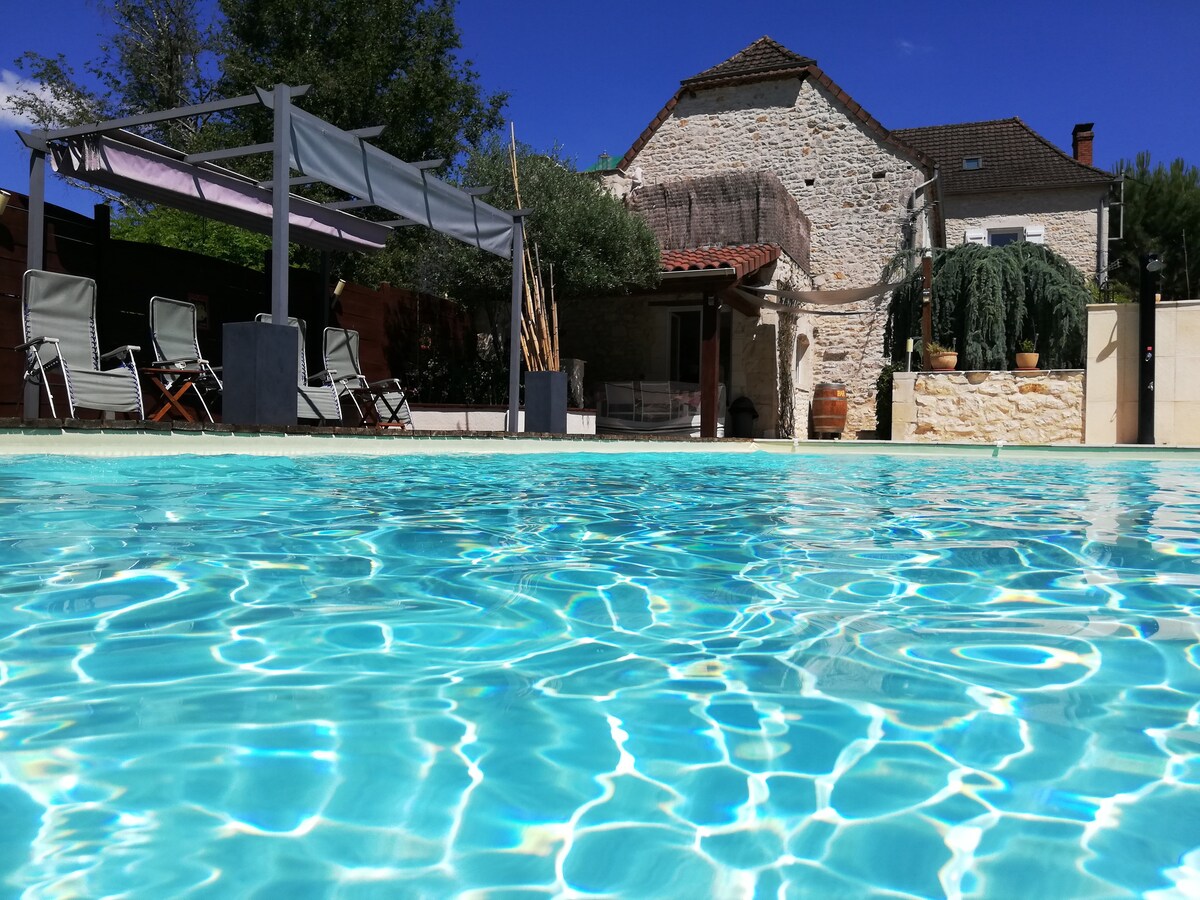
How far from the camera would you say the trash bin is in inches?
599

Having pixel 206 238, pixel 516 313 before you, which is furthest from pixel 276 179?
pixel 206 238

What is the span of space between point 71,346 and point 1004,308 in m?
12.7

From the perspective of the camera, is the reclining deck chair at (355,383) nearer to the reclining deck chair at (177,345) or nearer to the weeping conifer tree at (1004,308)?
the reclining deck chair at (177,345)

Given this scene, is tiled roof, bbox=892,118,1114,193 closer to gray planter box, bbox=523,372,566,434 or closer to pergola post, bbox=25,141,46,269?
gray planter box, bbox=523,372,566,434

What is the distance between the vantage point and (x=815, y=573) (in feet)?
9.08

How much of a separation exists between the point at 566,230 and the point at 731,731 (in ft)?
37.2

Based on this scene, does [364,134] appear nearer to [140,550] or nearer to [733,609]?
[140,550]

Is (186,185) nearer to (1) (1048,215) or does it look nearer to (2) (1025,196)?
(2) (1025,196)

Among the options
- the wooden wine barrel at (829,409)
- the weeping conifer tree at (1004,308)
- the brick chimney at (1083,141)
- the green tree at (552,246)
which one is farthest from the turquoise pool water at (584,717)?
the brick chimney at (1083,141)

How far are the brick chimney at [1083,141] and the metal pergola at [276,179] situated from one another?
24.9 metres

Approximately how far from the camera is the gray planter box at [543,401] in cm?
1005

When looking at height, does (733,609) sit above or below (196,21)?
below

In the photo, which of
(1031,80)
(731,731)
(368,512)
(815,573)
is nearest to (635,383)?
(368,512)

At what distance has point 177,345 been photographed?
7.71m
